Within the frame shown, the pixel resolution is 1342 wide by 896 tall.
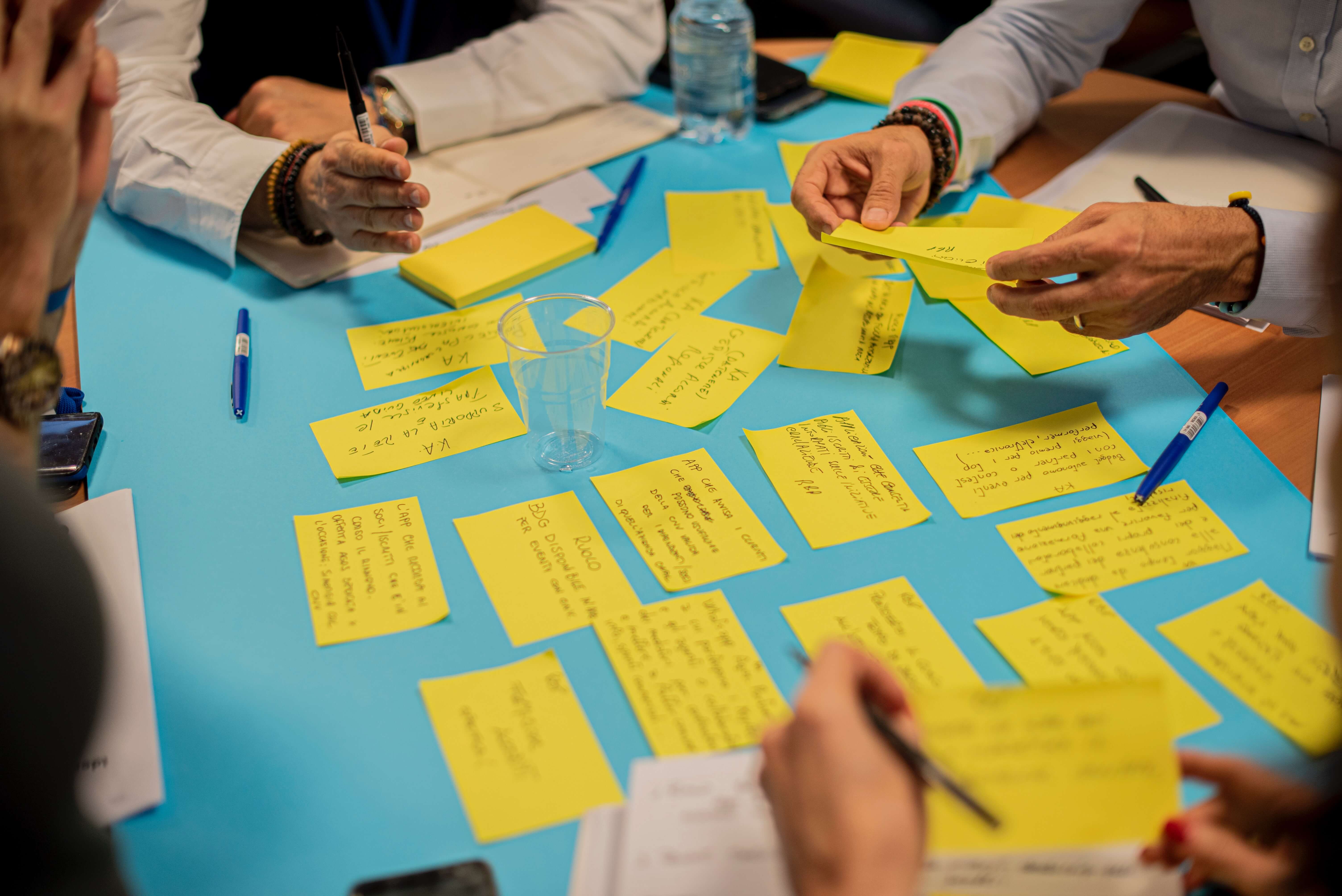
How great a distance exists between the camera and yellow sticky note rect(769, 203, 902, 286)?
122 centimetres

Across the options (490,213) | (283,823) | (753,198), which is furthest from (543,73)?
(283,823)

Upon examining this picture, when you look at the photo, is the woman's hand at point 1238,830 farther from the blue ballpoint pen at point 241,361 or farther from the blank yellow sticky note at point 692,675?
the blue ballpoint pen at point 241,361

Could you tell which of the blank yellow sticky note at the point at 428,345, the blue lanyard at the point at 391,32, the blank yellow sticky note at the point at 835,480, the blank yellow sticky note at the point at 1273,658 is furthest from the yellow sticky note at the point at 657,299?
the blue lanyard at the point at 391,32

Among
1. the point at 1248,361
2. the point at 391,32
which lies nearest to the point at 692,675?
the point at 1248,361

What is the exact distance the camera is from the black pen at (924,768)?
498 mm

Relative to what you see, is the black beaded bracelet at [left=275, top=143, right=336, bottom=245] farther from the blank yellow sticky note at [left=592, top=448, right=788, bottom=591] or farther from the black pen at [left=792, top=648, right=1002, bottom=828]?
the black pen at [left=792, top=648, right=1002, bottom=828]

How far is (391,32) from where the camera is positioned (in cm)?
179

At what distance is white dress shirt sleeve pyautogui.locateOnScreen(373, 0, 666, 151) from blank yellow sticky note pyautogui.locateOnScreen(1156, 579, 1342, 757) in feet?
4.14

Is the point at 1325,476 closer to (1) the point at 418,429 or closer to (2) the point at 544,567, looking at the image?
(2) the point at 544,567

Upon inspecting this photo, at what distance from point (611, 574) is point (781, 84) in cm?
116

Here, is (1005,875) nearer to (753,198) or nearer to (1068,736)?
(1068,736)

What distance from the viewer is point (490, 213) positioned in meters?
1.34

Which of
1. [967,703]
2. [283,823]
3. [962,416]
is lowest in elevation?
[283,823]

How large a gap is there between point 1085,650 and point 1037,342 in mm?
482
